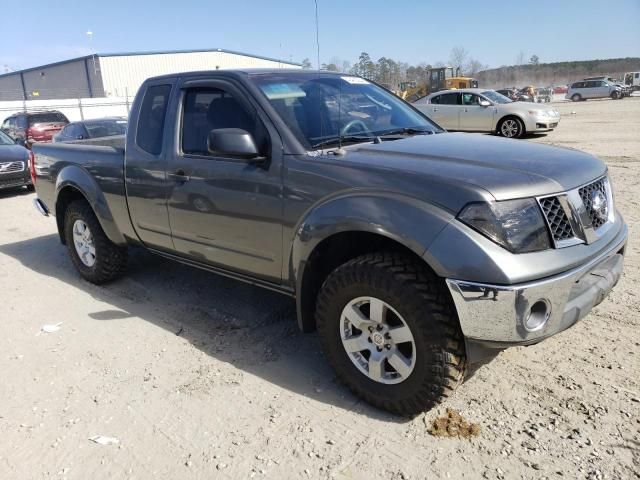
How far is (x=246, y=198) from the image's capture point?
3369mm

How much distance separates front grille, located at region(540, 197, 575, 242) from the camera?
8.19 feet

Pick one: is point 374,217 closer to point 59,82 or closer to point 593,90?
point 593,90

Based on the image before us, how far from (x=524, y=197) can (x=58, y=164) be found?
4.58 metres

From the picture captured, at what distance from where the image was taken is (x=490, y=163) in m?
2.77

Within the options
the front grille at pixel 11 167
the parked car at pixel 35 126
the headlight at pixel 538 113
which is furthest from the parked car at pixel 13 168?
the headlight at pixel 538 113

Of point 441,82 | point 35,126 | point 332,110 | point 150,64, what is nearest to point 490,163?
point 332,110

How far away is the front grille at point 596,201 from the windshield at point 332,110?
4.29 feet

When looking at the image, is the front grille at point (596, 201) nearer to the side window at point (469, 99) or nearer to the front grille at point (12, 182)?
the front grille at point (12, 182)

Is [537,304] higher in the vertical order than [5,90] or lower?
lower

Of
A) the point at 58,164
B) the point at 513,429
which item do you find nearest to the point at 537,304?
the point at 513,429

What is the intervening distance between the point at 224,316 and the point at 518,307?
2613 mm

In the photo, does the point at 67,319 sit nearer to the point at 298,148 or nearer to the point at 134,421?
the point at 134,421

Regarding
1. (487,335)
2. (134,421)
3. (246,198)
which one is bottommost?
(134,421)

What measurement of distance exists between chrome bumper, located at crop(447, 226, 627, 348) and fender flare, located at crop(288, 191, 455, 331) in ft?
0.98
